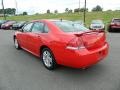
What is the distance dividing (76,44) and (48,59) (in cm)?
136

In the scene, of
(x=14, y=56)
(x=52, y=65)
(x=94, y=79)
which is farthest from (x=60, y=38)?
(x=14, y=56)

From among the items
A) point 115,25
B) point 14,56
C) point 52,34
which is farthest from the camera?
point 115,25

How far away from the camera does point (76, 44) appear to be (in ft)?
17.2

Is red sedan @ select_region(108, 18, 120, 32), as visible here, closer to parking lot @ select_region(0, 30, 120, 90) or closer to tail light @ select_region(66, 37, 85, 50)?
parking lot @ select_region(0, 30, 120, 90)

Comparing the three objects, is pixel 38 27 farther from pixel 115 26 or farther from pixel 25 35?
pixel 115 26

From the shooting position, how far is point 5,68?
651cm

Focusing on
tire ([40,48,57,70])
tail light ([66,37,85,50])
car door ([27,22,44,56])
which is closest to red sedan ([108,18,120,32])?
car door ([27,22,44,56])

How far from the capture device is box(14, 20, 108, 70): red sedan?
5262mm

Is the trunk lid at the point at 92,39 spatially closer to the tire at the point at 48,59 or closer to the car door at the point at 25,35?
the tire at the point at 48,59

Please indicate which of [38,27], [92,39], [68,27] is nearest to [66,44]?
[92,39]

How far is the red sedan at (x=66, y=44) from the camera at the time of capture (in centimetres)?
526

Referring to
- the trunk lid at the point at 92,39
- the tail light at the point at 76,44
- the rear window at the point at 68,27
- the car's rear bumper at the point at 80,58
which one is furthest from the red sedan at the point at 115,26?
the tail light at the point at 76,44

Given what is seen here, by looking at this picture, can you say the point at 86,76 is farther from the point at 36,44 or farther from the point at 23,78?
the point at 36,44

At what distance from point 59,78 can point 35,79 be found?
624 mm
